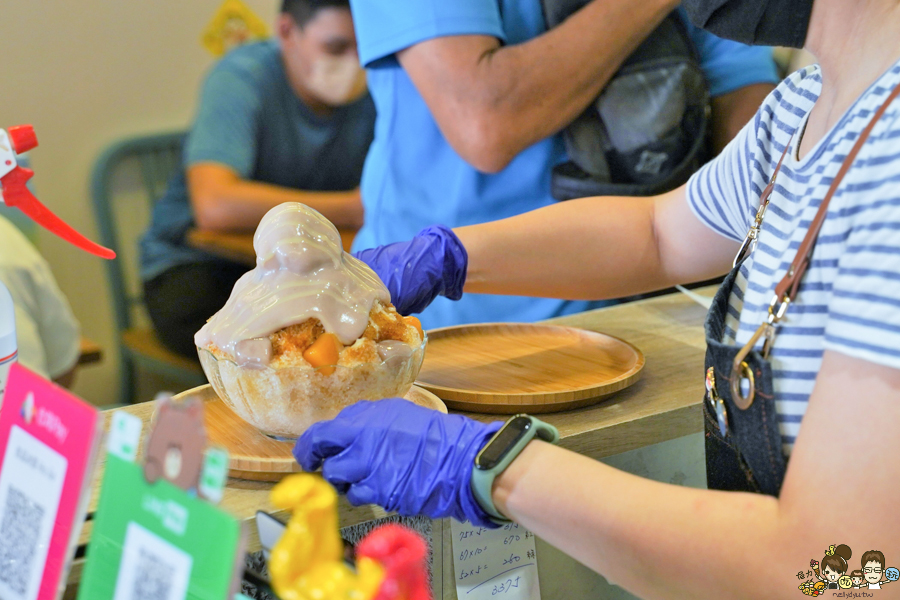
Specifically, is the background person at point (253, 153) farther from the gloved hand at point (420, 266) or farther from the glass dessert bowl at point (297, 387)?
the glass dessert bowl at point (297, 387)

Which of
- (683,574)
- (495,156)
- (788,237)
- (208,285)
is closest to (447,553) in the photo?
(683,574)

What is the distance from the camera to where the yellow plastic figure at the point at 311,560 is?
47 centimetres

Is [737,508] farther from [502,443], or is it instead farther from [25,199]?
[25,199]

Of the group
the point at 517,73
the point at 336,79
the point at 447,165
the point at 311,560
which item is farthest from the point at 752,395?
the point at 336,79

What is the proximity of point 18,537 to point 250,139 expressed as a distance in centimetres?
274

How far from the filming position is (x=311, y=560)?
0.48 m

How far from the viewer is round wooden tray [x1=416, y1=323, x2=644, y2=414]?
1.04 metres

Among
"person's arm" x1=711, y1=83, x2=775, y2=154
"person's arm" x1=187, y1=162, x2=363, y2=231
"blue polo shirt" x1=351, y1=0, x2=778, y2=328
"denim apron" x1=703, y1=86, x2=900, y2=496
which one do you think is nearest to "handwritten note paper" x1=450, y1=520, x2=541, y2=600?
"denim apron" x1=703, y1=86, x2=900, y2=496

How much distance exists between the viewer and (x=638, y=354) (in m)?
1.21

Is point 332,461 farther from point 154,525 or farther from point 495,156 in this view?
point 495,156

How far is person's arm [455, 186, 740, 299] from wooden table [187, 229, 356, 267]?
4.95 ft

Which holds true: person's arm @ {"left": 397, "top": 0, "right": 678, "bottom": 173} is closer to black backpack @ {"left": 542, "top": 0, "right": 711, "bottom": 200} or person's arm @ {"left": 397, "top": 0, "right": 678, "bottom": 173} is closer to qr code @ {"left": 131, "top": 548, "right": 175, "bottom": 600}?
black backpack @ {"left": 542, "top": 0, "right": 711, "bottom": 200}

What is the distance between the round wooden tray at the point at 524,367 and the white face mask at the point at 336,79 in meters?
2.19

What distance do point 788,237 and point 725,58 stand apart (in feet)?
3.21
